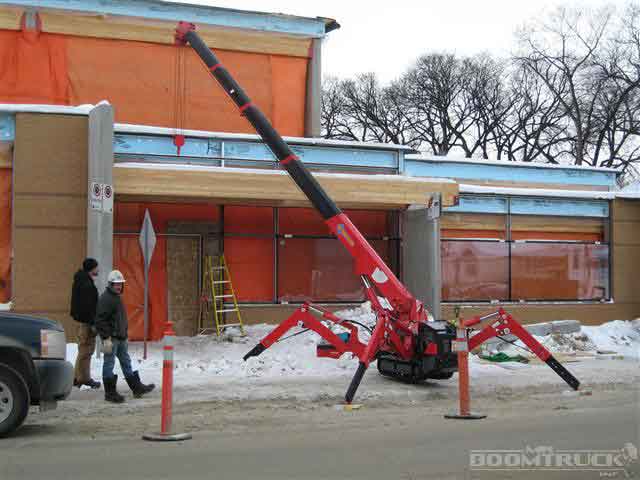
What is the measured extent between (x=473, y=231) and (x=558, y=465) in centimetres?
1331

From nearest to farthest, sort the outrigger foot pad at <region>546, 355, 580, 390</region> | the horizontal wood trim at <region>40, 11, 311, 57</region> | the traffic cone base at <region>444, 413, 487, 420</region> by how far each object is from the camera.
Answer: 1. the traffic cone base at <region>444, 413, 487, 420</region>
2. the outrigger foot pad at <region>546, 355, 580, 390</region>
3. the horizontal wood trim at <region>40, 11, 311, 57</region>

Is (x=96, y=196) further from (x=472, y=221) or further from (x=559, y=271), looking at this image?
(x=559, y=271)

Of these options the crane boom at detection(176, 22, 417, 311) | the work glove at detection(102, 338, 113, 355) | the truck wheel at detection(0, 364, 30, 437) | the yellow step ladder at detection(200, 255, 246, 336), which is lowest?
the truck wheel at detection(0, 364, 30, 437)

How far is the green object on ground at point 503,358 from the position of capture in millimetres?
16266

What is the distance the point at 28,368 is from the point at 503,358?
33.3 feet


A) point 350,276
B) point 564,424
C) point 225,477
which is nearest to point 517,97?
point 350,276

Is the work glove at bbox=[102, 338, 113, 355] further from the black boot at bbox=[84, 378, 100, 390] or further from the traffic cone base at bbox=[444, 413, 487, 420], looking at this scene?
the traffic cone base at bbox=[444, 413, 487, 420]

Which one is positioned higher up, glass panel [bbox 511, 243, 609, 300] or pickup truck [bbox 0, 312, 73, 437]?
glass panel [bbox 511, 243, 609, 300]

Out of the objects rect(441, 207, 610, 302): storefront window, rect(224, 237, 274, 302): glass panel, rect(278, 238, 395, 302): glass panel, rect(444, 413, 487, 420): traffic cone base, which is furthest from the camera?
rect(441, 207, 610, 302): storefront window

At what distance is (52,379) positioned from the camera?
29.2 feet

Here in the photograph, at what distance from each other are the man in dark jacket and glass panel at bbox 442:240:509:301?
1041 cm

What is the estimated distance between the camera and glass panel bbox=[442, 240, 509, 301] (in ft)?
67.1

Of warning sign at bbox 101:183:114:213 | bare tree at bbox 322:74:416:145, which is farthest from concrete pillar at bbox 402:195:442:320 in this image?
bare tree at bbox 322:74:416:145
